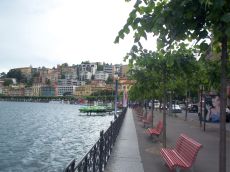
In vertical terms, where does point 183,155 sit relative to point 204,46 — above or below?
below

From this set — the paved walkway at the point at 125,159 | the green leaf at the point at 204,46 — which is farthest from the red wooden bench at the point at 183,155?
the green leaf at the point at 204,46

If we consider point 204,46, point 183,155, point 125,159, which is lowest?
point 125,159

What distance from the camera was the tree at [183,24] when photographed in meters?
5.10

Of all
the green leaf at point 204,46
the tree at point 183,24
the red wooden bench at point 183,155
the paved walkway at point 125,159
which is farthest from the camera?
the paved walkway at point 125,159

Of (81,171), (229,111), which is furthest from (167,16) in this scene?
(229,111)

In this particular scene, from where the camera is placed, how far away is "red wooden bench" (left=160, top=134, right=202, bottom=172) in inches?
372

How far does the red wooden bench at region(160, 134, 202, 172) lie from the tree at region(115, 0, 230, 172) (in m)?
3.86

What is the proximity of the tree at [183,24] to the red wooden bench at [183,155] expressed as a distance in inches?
152

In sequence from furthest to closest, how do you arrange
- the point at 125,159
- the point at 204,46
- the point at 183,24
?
the point at 125,159, the point at 204,46, the point at 183,24

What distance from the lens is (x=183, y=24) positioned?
5.45 metres

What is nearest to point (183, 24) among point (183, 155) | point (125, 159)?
point (183, 155)

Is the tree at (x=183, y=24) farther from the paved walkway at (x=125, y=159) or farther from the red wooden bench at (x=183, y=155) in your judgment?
the paved walkway at (x=125, y=159)

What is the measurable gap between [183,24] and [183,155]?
19.6 feet

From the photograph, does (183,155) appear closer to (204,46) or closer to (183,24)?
(204,46)
